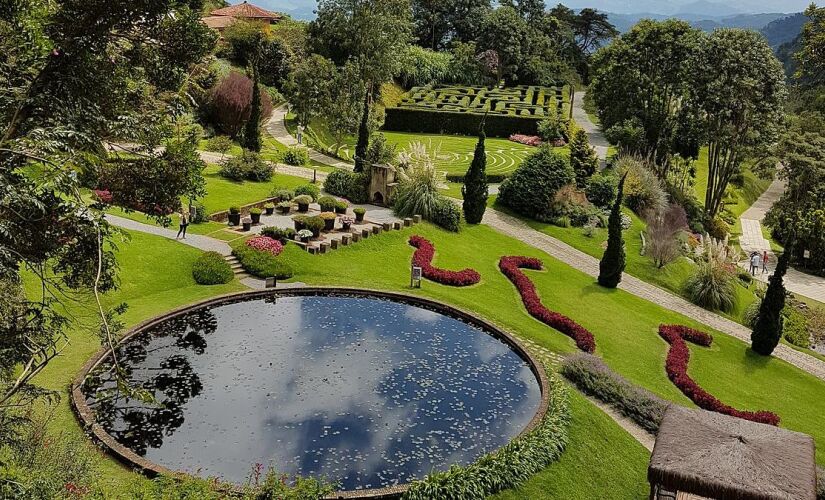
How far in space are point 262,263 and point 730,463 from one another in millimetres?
17364

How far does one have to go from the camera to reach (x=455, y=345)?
21188 mm

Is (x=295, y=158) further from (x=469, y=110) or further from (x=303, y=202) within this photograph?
(x=469, y=110)

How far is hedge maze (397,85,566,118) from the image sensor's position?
6300cm

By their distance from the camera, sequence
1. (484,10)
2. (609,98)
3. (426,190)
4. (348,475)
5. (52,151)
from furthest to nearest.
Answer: (484,10) → (609,98) → (426,190) → (348,475) → (52,151)

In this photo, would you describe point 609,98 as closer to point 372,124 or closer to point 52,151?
point 372,124

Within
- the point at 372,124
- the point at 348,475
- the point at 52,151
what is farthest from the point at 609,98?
the point at 52,151

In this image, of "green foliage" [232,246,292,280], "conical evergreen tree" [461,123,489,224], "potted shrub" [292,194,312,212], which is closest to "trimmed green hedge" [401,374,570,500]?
"green foliage" [232,246,292,280]

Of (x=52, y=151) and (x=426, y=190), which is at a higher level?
(x=52, y=151)

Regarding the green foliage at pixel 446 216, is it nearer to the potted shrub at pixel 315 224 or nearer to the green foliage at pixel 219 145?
the potted shrub at pixel 315 224

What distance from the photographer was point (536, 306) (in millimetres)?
25641

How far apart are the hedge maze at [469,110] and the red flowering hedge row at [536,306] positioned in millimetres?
25991

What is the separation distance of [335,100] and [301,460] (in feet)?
123

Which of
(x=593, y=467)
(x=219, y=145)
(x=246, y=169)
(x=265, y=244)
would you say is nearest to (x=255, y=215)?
(x=265, y=244)

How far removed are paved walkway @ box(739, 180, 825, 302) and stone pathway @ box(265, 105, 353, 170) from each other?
27.0m
